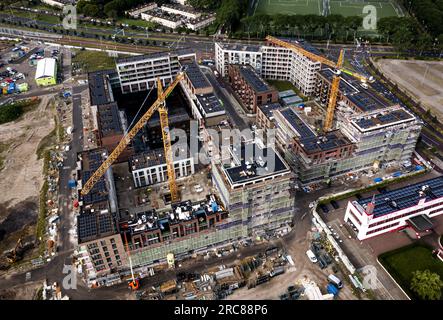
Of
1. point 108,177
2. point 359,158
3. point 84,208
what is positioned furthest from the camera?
point 359,158

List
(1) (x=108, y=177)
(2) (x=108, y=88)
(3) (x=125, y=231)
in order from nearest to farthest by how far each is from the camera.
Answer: (3) (x=125, y=231)
(1) (x=108, y=177)
(2) (x=108, y=88)

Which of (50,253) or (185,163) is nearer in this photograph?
(50,253)

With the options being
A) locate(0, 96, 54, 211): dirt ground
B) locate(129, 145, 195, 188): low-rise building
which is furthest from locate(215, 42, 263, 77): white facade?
locate(0, 96, 54, 211): dirt ground

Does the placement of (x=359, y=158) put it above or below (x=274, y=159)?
below

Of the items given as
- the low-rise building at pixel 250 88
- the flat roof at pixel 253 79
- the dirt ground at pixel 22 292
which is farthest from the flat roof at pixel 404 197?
the dirt ground at pixel 22 292

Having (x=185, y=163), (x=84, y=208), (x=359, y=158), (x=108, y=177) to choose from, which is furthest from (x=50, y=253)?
(x=359, y=158)

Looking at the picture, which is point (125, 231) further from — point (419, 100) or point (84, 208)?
point (419, 100)
